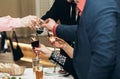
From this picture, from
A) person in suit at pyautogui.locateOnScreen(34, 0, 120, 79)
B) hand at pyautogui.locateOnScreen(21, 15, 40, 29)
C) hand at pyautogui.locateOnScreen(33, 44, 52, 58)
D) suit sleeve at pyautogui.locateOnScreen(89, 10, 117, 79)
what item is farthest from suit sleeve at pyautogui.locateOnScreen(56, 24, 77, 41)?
suit sleeve at pyautogui.locateOnScreen(89, 10, 117, 79)

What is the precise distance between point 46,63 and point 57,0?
0.60 meters

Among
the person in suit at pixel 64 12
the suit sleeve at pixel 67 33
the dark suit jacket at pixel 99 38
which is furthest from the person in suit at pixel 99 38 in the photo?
the person in suit at pixel 64 12

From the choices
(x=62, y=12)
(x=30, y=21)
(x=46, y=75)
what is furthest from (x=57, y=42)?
(x=62, y=12)

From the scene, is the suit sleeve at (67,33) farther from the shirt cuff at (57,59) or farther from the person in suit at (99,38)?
the person in suit at (99,38)

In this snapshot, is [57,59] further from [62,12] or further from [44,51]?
[62,12]

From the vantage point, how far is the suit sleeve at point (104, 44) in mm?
1329

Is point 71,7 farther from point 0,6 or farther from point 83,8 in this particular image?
point 0,6

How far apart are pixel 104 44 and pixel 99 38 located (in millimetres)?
32

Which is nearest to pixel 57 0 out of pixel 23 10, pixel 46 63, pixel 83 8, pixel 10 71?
pixel 46 63

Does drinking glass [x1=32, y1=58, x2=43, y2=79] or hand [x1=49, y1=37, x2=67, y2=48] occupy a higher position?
hand [x1=49, y1=37, x2=67, y2=48]

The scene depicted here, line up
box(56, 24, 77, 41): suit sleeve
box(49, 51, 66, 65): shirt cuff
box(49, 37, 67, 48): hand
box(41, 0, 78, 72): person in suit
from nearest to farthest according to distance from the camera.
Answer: box(49, 51, 66, 65): shirt cuff
box(49, 37, 67, 48): hand
box(56, 24, 77, 41): suit sleeve
box(41, 0, 78, 72): person in suit

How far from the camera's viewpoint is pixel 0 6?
7.02m

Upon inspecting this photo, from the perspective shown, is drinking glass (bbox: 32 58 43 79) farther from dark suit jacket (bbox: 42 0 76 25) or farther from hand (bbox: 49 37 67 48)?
dark suit jacket (bbox: 42 0 76 25)

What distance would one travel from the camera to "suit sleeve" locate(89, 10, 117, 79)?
1.33 meters
